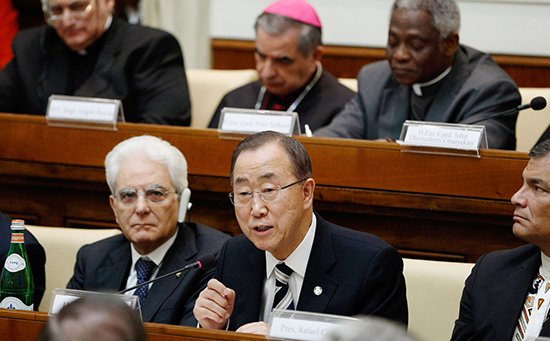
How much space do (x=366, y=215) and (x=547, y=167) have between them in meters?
0.82

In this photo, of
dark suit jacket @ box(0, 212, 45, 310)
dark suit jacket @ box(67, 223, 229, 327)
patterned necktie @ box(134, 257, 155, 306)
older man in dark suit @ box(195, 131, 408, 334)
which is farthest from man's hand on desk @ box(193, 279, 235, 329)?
dark suit jacket @ box(0, 212, 45, 310)

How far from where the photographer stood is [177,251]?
2.24m

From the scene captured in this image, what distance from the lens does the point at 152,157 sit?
89.0 inches

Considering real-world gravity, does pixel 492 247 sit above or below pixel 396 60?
below

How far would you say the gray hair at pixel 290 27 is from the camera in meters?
3.12

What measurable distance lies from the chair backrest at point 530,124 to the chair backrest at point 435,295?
115 centimetres

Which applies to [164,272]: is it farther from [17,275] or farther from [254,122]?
[254,122]

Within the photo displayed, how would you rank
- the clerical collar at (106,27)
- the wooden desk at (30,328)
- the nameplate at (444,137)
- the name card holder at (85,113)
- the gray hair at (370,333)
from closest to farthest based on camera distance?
the gray hair at (370,333)
the wooden desk at (30,328)
the nameplate at (444,137)
the name card holder at (85,113)
the clerical collar at (106,27)

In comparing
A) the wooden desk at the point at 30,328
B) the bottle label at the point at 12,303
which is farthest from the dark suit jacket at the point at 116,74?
the wooden desk at the point at 30,328

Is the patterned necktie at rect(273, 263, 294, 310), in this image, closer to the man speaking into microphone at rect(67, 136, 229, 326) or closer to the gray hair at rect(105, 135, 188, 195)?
the man speaking into microphone at rect(67, 136, 229, 326)

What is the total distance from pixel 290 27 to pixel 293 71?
0.67ft

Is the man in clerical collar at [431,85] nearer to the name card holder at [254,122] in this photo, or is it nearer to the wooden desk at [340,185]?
the wooden desk at [340,185]

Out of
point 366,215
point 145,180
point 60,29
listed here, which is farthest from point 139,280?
point 60,29

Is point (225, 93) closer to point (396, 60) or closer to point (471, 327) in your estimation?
point (396, 60)
